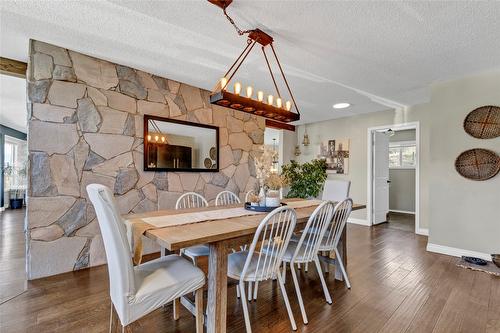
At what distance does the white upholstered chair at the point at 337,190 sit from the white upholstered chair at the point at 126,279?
2310 mm

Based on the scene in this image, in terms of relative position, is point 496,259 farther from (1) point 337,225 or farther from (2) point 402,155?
(2) point 402,155

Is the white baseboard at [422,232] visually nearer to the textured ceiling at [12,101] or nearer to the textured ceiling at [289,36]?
the textured ceiling at [289,36]

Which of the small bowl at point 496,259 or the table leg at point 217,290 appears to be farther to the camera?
the small bowl at point 496,259

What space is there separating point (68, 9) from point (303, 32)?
1.95 metres

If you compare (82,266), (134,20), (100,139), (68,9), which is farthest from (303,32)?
(82,266)

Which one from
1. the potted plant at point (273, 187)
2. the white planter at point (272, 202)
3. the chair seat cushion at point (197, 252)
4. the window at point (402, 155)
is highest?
the window at point (402, 155)

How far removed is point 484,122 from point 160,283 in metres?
4.07

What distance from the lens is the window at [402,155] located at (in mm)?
6898

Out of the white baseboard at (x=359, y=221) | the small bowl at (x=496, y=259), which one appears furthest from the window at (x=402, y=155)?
the small bowl at (x=496, y=259)

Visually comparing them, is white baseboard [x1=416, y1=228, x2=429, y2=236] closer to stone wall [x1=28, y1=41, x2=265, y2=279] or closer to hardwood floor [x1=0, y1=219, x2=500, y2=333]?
hardwood floor [x1=0, y1=219, x2=500, y2=333]

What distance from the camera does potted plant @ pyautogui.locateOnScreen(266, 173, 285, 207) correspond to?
2381 mm

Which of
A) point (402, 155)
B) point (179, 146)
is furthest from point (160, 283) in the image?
point (402, 155)

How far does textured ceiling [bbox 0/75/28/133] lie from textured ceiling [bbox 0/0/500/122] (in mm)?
1406

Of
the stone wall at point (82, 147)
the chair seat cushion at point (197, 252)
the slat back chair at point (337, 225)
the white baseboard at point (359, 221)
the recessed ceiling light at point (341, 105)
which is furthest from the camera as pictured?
the white baseboard at point (359, 221)
